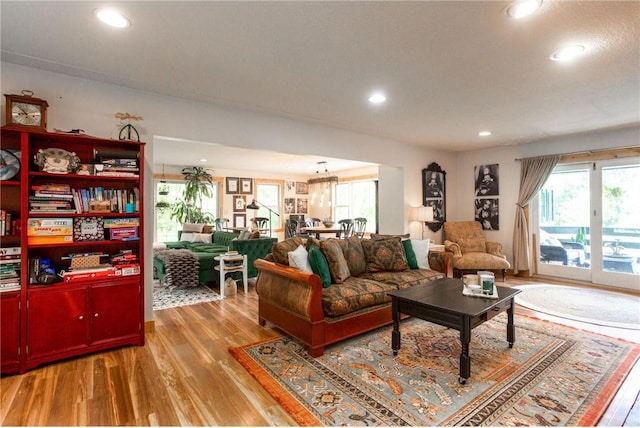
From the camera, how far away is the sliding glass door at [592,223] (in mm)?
4805

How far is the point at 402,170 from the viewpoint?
5.86 m

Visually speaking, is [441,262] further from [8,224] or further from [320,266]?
[8,224]

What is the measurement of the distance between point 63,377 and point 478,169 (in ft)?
22.9

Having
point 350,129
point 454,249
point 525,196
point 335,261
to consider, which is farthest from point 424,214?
point 335,261

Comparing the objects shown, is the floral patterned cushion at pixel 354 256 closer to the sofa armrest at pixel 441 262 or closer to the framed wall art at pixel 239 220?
the sofa armrest at pixel 441 262

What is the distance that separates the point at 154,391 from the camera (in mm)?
2203

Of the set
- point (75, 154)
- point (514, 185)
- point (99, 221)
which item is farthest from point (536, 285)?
point (75, 154)

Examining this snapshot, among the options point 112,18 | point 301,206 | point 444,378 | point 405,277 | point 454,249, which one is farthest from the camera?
point 301,206

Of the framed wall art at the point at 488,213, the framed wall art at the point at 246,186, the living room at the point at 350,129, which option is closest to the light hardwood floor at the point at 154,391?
the living room at the point at 350,129

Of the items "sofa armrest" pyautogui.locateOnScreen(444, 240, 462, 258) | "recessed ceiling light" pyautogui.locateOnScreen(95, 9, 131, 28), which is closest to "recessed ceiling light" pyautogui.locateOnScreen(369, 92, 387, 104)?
"recessed ceiling light" pyautogui.locateOnScreen(95, 9, 131, 28)

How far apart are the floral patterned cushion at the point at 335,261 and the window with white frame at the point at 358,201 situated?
15.3 ft

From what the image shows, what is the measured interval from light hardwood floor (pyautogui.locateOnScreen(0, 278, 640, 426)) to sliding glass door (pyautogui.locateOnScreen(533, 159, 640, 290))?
11.5 feet

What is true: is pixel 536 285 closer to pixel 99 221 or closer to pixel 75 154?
pixel 99 221

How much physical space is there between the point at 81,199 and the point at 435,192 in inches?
224
